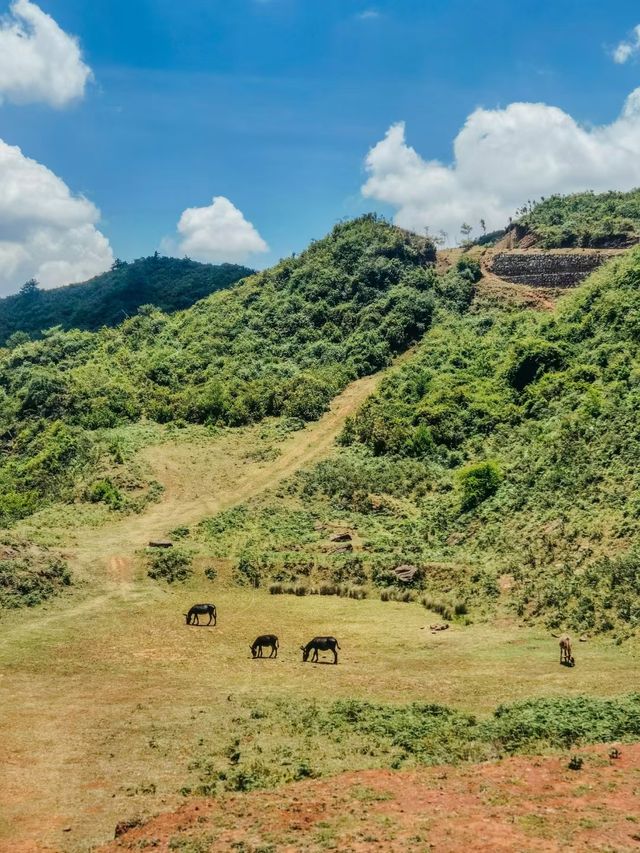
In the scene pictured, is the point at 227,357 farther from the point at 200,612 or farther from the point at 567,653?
the point at 567,653

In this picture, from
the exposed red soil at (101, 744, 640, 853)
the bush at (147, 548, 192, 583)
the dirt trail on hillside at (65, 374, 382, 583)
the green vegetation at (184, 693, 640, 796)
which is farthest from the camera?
the dirt trail on hillside at (65, 374, 382, 583)

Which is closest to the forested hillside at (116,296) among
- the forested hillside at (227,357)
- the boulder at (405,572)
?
the forested hillside at (227,357)

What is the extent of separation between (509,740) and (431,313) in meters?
76.9

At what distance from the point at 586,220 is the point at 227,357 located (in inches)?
2030

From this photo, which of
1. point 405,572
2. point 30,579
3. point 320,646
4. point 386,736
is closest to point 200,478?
point 30,579

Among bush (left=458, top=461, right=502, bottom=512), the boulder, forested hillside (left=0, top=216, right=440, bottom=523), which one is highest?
forested hillside (left=0, top=216, right=440, bottom=523)

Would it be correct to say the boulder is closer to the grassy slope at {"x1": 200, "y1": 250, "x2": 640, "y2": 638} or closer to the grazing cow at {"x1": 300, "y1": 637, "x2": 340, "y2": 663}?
the grassy slope at {"x1": 200, "y1": 250, "x2": 640, "y2": 638}

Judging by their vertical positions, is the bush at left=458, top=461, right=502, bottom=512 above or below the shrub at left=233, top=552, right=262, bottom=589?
above

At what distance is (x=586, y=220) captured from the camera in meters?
94.1

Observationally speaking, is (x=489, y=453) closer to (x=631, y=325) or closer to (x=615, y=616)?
(x=631, y=325)

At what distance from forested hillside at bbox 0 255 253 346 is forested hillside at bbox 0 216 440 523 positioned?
17.7m

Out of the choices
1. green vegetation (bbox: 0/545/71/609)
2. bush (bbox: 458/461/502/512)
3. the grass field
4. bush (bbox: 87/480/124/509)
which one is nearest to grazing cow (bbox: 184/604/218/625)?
the grass field

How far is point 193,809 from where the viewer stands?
15.1 meters

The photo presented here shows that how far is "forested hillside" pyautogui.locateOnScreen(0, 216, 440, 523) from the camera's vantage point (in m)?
70.1
